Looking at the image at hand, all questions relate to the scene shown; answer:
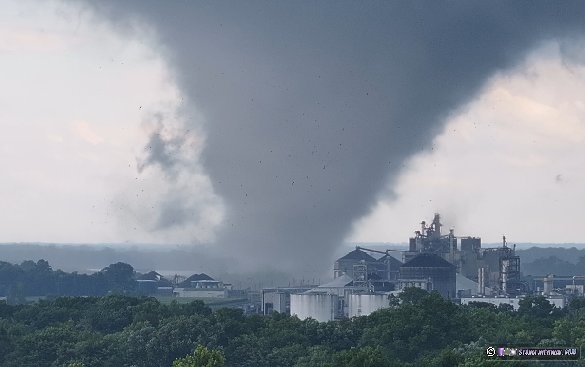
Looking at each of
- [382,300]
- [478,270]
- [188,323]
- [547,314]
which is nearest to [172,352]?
[188,323]

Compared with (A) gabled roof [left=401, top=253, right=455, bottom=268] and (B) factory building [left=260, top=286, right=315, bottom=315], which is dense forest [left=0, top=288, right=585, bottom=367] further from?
(A) gabled roof [left=401, top=253, right=455, bottom=268]

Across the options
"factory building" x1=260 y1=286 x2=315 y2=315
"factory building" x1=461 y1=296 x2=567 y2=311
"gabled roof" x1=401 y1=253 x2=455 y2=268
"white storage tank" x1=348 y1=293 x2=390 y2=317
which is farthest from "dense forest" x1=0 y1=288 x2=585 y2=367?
"gabled roof" x1=401 y1=253 x2=455 y2=268

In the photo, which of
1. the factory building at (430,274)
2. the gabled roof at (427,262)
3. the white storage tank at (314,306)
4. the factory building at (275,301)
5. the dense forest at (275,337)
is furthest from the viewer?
the gabled roof at (427,262)

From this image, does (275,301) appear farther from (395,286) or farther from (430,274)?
(430,274)

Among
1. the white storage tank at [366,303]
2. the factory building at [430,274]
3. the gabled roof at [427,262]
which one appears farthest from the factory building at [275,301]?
the gabled roof at [427,262]

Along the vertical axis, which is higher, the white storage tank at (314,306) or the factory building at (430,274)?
the factory building at (430,274)

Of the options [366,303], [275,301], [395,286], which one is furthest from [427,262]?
[366,303]

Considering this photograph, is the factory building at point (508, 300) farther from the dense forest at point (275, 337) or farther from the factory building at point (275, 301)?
the dense forest at point (275, 337)
